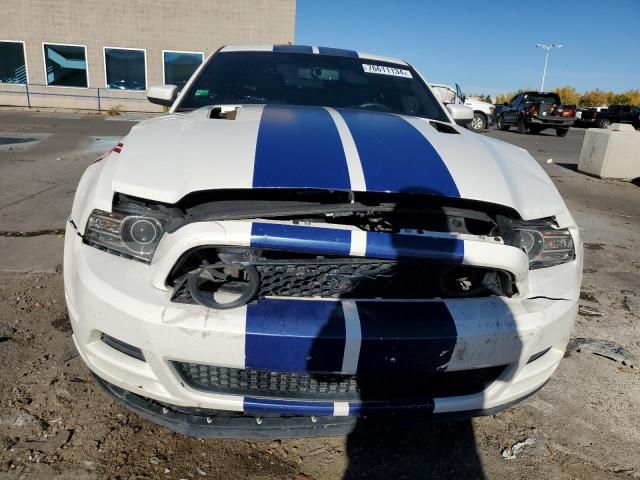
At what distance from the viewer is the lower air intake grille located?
4.95 ft

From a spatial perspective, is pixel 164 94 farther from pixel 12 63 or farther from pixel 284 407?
pixel 12 63

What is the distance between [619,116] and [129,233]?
30.6m

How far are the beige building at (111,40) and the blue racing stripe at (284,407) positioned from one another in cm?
1864

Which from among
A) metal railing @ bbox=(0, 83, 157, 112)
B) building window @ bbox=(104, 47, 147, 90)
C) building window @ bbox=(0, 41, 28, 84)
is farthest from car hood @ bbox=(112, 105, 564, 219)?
building window @ bbox=(0, 41, 28, 84)

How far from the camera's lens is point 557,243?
1.79 m

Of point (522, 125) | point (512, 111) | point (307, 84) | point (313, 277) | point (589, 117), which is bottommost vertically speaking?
point (522, 125)

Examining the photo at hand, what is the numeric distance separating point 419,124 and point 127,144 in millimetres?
1396

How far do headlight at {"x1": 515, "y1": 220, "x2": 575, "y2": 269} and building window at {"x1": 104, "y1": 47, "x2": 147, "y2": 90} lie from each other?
19777mm

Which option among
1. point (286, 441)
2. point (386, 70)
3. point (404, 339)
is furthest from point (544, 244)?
point (386, 70)

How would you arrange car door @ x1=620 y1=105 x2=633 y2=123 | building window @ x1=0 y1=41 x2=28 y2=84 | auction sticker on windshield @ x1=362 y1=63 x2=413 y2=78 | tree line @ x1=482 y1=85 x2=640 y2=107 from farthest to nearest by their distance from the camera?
tree line @ x1=482 y1=85 x2=640 y2=107 → car door @ x1=620 y1=105 x2=633 y2=123 → building window @ x1=0 y1=41 x2=28 y2=84 → auction sticker on windshield @ x1=362 y1=63 x2=413 y2=78

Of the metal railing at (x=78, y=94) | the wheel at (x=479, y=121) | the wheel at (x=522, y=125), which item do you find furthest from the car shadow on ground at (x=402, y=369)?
the wheel at (x=522, y=125)

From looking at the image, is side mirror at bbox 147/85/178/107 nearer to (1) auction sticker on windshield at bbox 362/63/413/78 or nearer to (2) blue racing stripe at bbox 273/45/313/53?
(2) blue racing stripe at bbox 273/45/313/53

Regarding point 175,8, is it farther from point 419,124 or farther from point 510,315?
point 510,315

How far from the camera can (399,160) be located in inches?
70.3
